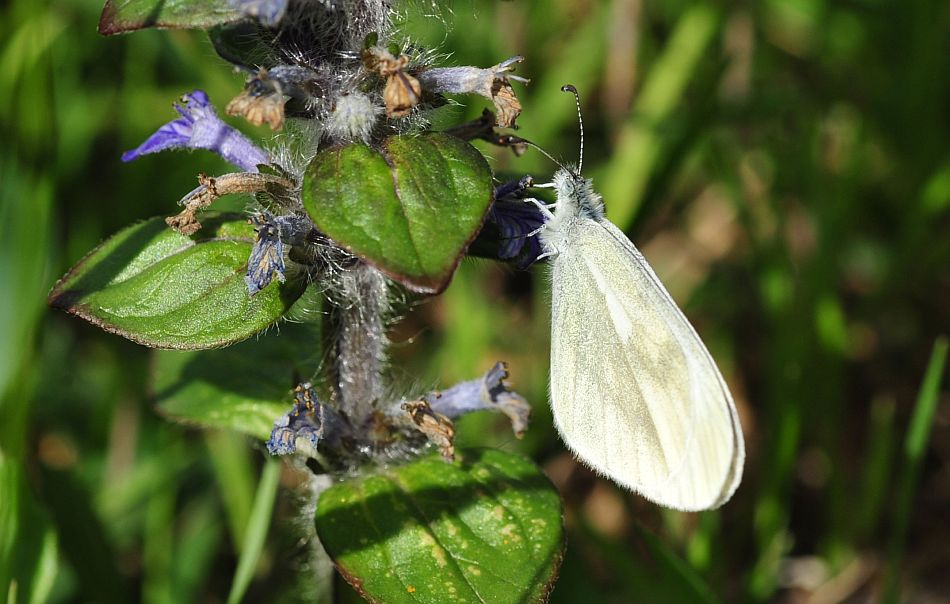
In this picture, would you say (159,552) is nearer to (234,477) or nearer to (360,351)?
(234,477)

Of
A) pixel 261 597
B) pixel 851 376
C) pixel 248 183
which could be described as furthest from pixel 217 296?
pixel 851 376

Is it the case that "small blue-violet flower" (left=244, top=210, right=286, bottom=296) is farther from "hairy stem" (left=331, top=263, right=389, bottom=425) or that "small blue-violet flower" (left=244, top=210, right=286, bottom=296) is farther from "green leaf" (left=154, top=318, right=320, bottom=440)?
"green leaf" (left=154, top=318, right=320, bottom=440)

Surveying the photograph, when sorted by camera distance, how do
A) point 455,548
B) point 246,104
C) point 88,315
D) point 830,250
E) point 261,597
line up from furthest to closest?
point 830,250
point 261,597
point 455,548
point 88,315
point 246,104

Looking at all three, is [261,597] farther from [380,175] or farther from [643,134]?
[643,134]

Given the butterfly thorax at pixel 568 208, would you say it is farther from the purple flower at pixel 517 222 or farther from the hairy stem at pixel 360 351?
the hairy stem at pixel 360 351

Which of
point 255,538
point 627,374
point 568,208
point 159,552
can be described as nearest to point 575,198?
point 568,208

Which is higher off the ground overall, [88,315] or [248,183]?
[248,183]

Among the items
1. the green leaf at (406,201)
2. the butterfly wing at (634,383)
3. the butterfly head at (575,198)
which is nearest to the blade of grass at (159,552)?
the butterfly wing at (634,383)
